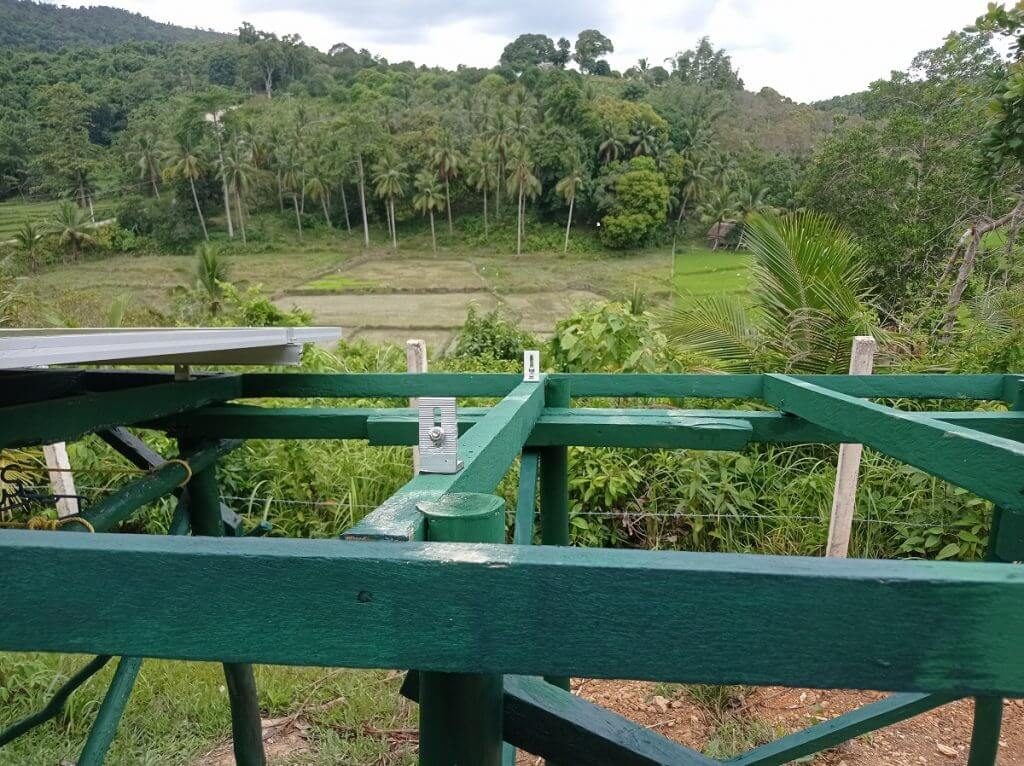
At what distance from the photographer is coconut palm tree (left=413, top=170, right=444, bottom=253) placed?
50.6 meters

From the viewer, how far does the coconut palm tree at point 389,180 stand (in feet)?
165

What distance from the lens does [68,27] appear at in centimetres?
8325

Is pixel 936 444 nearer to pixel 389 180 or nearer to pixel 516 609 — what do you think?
pixel 516 609

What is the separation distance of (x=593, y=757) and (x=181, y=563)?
2.45ft

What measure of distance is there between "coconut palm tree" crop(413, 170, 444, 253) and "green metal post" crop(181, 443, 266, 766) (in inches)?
1989

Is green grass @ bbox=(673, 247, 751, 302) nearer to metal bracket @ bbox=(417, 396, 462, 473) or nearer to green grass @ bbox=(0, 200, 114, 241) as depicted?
metal bracket @ bbox=(417, 396, 462, 473)

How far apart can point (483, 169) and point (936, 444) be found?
52.0 m

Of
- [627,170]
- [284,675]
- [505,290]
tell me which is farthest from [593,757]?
[627,170]

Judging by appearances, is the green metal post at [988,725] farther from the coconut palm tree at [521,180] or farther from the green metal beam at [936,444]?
the coconut palm tree at [521,180]

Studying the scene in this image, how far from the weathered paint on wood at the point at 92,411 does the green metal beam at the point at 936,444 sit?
1742mm

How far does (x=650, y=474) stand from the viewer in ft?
15.5

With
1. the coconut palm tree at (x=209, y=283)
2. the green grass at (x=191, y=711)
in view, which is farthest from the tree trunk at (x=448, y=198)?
the green grass at (x=191, y=711)

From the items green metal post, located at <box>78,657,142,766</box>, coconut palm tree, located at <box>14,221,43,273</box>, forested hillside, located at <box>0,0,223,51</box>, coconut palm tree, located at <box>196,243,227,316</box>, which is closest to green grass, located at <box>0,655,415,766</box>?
green metal post, located at <box>78,657,142,766</box>

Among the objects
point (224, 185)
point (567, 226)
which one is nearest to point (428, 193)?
point (567, 226)
